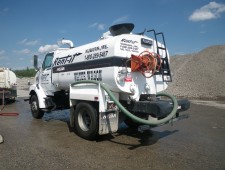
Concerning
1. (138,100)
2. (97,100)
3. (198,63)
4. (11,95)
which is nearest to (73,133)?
(97,100)

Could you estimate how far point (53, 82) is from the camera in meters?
9.27

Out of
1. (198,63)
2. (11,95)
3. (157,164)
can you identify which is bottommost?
(157,164)

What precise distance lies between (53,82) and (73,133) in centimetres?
233

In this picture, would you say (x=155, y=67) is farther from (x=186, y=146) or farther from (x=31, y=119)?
(x=31, y=119)

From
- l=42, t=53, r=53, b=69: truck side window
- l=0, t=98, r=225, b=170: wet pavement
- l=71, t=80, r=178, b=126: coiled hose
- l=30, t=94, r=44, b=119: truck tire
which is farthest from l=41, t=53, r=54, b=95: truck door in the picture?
l=71, t=80, r=178, b=126: coiled hose

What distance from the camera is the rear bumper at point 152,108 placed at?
19.8 ft

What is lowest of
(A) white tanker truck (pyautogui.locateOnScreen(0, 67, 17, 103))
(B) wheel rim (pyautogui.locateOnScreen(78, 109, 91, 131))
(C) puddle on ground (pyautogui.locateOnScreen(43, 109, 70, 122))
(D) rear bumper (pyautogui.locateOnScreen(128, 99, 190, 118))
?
(C) puddle on ground (pyautogui.locateOnScreen(43, 109, 70, 122))

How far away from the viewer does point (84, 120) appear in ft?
24.1

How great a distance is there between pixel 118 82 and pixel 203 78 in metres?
20.8

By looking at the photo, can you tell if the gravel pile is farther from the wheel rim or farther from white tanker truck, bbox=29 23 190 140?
the wheel rim

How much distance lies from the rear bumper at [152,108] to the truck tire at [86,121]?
998mm

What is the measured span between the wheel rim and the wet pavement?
0.36 meters

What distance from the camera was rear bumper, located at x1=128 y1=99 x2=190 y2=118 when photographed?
603cm

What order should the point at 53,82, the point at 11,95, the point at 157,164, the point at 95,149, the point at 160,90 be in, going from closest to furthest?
the point at 157,164 → the point at 95,149 → the point at 160,90 → the point at 53,82 → the point at 11,95
